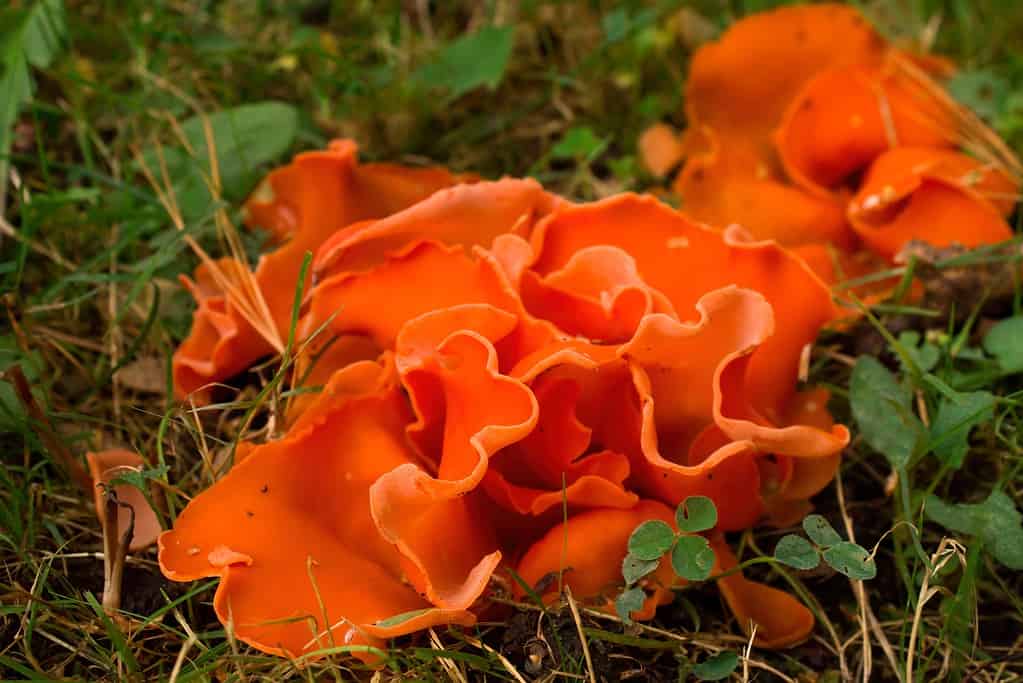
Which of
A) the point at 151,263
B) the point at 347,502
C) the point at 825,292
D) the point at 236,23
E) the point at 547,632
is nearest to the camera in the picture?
the point at 547,632

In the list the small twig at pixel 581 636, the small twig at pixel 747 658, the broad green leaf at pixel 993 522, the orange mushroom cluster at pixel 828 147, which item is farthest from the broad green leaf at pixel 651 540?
the orange mushroom cluster at pixel 828 147

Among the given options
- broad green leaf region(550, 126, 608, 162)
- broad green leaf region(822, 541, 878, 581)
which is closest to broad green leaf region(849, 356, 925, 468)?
broad green leaf region(822, 541, 878, 581)

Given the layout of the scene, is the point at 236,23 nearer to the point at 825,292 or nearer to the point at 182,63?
the point at 182,63

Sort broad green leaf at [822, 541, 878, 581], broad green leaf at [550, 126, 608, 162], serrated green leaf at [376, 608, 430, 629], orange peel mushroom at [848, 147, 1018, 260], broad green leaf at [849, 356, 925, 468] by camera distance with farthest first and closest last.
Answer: broad green leaf at [550, 126, 608, 162]
orange peel mushroom at [848, 147, 1018, 260]
broad green leaf at [849, 356, 925, 468]
broad green leaf at [822, 541, 878, 581]
serrated green leaf at [376, 608, 430, 629]

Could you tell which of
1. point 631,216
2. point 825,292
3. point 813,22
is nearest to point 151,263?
point 631,216

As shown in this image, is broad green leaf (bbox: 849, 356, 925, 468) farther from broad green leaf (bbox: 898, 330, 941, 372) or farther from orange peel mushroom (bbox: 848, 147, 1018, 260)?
orange peel mushroom (bbox: 848, 147, 1018, 260)

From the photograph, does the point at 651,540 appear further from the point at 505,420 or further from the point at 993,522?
the point at 993,522
